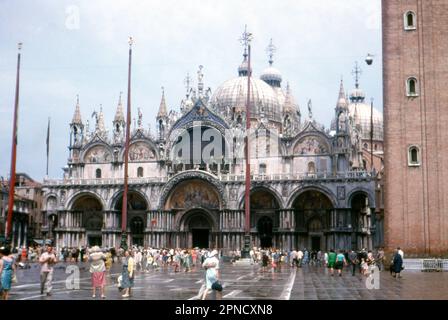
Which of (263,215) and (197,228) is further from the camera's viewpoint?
(197,228)

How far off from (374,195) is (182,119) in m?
20.7

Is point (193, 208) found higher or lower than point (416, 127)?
lower

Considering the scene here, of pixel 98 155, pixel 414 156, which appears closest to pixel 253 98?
pixel 98 155

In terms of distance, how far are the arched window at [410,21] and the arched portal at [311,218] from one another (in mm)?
23673

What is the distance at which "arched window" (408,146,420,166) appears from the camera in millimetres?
42250

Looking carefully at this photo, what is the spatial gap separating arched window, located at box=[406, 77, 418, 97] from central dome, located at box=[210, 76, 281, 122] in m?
34.8

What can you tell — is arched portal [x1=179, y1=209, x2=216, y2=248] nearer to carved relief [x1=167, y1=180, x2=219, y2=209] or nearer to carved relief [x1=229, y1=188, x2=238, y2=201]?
carved relief [x1=167, y1=180, x2=219, y2=209]

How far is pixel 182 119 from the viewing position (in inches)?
2719

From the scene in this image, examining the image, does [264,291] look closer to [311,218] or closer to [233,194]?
[233,194]

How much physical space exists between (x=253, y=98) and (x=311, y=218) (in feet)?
64.4

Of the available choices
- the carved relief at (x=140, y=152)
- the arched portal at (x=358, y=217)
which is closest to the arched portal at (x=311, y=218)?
the arched portal at (x=358, y=217)

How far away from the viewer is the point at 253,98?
78.8m
